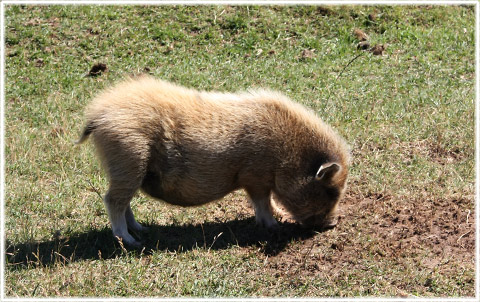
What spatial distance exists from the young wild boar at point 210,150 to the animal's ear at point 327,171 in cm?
1

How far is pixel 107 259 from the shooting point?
5.78m

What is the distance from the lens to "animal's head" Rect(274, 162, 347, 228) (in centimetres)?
610

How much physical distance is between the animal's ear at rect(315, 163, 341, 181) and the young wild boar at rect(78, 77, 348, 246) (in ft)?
0.03

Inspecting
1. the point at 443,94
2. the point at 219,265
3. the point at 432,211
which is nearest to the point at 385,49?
the point at 443,94

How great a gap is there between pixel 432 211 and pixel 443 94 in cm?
293

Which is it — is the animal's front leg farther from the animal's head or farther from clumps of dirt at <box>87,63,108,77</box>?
clumps of dirt at <box>87,63,108,77</box>

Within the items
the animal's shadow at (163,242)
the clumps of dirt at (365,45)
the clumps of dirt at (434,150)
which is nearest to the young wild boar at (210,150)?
the animal's shadow at (163,242)

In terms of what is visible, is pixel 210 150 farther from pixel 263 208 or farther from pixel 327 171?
pixel 327 171

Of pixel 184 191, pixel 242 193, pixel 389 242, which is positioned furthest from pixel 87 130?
pixel 389 242

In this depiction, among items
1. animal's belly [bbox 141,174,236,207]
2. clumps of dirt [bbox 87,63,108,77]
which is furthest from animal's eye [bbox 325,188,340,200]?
clumps of dirt [bbox 87,63,108,77]

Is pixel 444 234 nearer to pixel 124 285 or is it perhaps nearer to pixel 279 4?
pixel 124 285

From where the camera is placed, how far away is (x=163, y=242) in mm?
6156

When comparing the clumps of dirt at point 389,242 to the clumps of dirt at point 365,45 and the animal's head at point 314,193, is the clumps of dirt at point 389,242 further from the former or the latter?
the clumps of dirt at point 365,45

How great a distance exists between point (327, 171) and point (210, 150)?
110 centimetres
